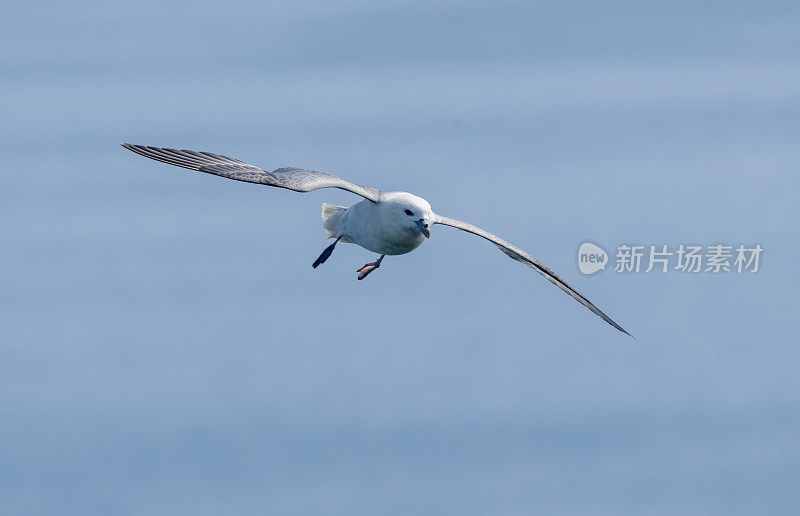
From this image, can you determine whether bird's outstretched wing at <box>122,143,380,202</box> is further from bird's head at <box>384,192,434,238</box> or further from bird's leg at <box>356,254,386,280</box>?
bird's leg at <box>356,254,386,280</box>

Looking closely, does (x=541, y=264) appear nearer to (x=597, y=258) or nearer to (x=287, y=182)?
(x=597, y=258)

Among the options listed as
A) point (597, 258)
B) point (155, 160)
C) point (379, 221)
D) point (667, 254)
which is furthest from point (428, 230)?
point (667, 254)

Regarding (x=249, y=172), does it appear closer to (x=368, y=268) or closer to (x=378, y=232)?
(x=378, y=232)

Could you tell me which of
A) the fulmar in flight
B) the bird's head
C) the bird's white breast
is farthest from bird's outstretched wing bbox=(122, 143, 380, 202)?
the bird's head

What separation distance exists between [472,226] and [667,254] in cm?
998

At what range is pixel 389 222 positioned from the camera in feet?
107

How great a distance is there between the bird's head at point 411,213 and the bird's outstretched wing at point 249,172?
83 centimetres

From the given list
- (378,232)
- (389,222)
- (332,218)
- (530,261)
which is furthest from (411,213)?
(530,261)

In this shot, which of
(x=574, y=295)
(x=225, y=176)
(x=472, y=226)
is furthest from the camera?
(x=574, y=295)

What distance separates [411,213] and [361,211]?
2443 mm

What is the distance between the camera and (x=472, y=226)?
115ft

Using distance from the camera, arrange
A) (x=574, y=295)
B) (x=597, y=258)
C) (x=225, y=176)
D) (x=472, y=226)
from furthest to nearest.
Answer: (x=597, y=258), (x=574, y=295), (x=472, y=226), (x=225, y=176)

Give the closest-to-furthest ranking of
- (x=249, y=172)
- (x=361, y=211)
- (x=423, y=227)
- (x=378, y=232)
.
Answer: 1. (x=423, y=227)
2. (x=249, y=172)
3. (x=378, y=232)
4. (x=361, y=211)

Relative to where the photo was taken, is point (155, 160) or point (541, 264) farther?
point (541, 264)
